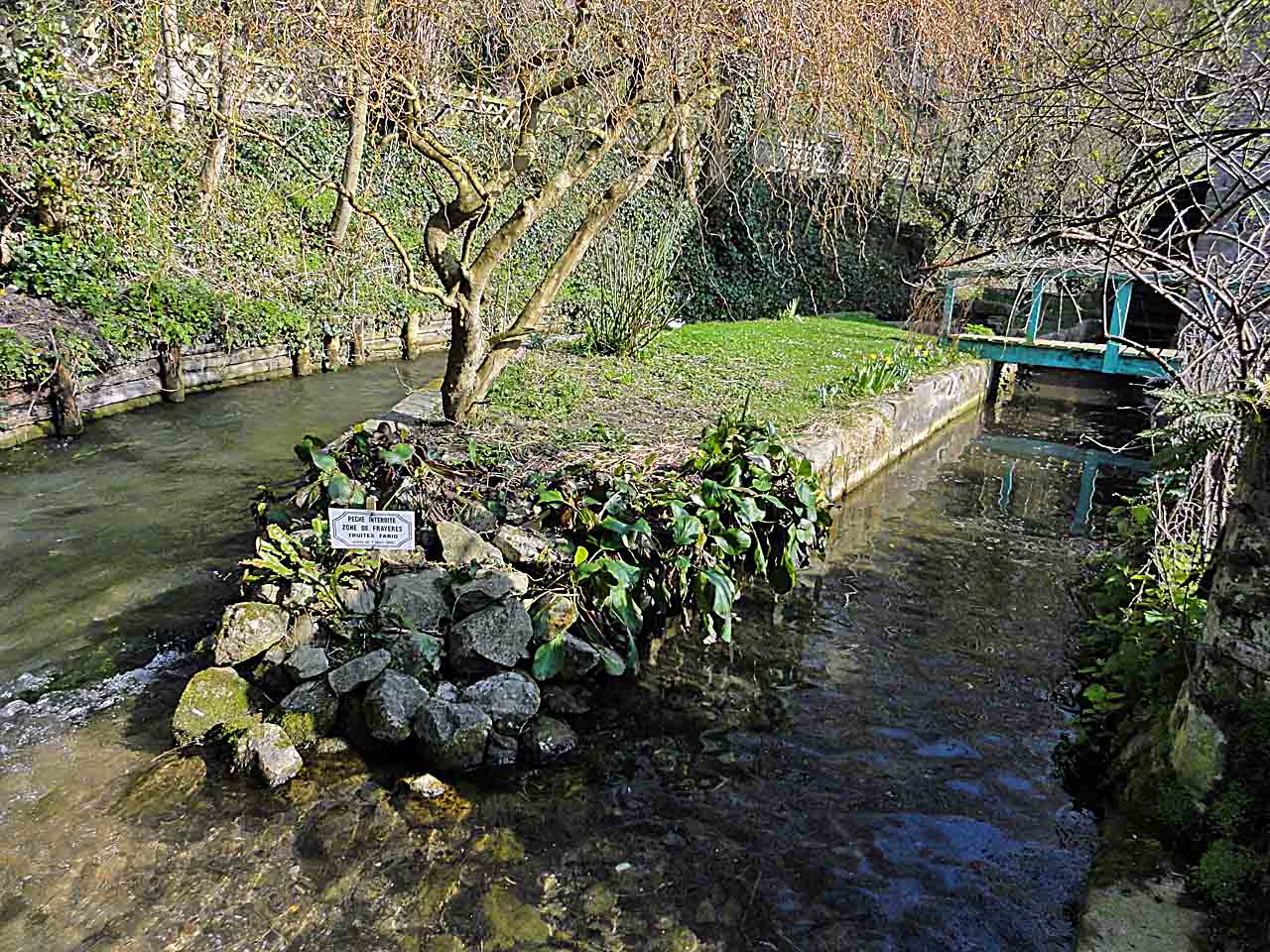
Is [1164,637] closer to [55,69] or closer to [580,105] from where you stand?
[580,105]

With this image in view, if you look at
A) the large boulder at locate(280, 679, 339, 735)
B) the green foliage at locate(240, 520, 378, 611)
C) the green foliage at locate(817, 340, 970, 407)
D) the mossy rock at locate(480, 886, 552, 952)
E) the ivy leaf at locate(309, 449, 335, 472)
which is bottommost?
the mossy rock at locate(480, 886, 552, 952)

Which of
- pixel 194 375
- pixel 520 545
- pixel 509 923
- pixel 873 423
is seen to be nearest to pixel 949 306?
pixel 873 423

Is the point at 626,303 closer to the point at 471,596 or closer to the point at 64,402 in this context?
the point at 64,402

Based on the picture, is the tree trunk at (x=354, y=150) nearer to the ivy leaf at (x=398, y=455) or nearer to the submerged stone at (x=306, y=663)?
the ivy leaf at (x=398, y=455)

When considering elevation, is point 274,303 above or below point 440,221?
below

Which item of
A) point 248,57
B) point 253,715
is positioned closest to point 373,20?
point 248,57

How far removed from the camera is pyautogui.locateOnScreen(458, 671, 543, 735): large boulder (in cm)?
376

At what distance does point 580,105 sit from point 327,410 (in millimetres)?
4159

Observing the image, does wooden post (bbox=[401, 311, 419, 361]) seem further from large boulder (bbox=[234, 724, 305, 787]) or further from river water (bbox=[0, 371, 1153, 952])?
large boulder (bbox=[234, 724, 305, 787])

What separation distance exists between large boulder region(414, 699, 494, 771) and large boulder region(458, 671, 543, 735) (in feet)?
0.38

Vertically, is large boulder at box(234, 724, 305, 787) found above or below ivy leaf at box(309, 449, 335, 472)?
below

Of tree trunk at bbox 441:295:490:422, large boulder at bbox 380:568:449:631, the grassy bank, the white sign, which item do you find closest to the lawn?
the grassy bank

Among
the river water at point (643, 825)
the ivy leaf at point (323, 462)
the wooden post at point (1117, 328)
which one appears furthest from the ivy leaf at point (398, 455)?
the wooden post at point (1117, 328)

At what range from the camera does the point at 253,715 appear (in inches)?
147
